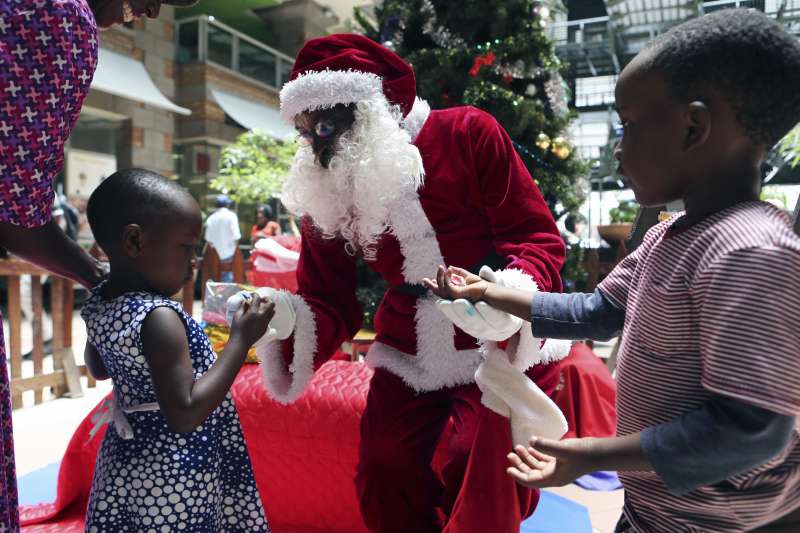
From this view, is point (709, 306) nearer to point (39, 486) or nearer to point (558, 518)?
point (558, 518)

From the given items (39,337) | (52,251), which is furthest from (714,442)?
(39,337)

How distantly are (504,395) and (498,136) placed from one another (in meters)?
0.82

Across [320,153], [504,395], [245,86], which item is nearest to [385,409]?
[504,395]

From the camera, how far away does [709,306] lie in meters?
0.81

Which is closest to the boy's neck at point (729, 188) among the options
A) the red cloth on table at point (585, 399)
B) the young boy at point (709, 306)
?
the young boy at point (709, 306)

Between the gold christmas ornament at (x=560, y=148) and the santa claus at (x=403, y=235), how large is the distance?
7.38 feet

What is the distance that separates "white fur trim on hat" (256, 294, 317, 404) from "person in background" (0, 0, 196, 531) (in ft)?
2.69

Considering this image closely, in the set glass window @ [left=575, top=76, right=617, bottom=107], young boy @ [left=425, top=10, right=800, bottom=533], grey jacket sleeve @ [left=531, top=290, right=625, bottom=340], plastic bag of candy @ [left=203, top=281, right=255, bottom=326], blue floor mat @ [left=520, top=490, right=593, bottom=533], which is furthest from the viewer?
glass window @ [left=575, top=76, right=617, bottom=107]

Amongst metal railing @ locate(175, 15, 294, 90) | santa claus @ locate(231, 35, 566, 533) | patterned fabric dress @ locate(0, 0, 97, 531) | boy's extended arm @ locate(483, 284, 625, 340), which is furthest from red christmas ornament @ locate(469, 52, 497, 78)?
metal railing @ locate(175, 15, 294, 90)

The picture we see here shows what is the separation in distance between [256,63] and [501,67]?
1386cm

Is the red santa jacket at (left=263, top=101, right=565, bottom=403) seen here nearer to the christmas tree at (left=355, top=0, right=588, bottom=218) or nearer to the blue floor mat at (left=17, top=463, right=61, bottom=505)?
the blue floor mat at (left=17, top=463, right=61, bottom=505)

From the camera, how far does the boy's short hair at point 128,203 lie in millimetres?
1337

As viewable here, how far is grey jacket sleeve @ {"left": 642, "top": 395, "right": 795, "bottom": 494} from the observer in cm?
77

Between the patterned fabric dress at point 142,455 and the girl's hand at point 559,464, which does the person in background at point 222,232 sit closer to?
the patterned fabric dress at point 142,455
